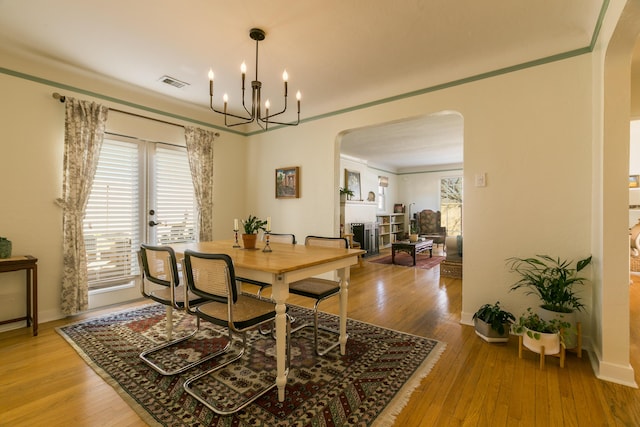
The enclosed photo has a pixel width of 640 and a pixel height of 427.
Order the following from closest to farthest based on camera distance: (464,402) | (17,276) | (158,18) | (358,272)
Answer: (464,402) → (158,18) → (17,276) → (358,272)

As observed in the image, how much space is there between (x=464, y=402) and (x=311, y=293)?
3.92ft

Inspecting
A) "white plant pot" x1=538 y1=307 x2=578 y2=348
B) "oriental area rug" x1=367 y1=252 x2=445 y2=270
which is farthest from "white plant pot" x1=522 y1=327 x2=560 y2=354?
"oriental area rug" x1=367 y1=252 x2=445 y2=270

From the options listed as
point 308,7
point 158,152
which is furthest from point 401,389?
point 158,152

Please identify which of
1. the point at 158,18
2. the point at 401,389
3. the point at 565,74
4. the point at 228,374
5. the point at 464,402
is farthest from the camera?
the point at 565,74

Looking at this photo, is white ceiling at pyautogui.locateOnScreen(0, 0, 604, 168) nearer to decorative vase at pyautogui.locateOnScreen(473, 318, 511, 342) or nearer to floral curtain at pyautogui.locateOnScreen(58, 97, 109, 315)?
floral curtain at pyautogui.locateOnScreen(58, 97, 109, 315)

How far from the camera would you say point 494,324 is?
2492 millimetres

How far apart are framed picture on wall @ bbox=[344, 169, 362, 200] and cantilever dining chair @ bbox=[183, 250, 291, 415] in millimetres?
5530

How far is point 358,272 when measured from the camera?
17.8 feet

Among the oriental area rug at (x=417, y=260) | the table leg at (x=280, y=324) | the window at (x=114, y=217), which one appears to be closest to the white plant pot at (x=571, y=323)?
the table leg at (x=280, y=324)

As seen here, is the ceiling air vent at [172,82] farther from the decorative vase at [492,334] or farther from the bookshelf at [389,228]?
the bookshelf at [389,228]

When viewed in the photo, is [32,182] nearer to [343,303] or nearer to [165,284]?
[165,284]

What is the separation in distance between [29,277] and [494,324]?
4184mm

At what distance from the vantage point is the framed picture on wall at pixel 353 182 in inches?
287

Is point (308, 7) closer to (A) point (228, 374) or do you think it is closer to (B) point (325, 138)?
(B) point (325, 138)
